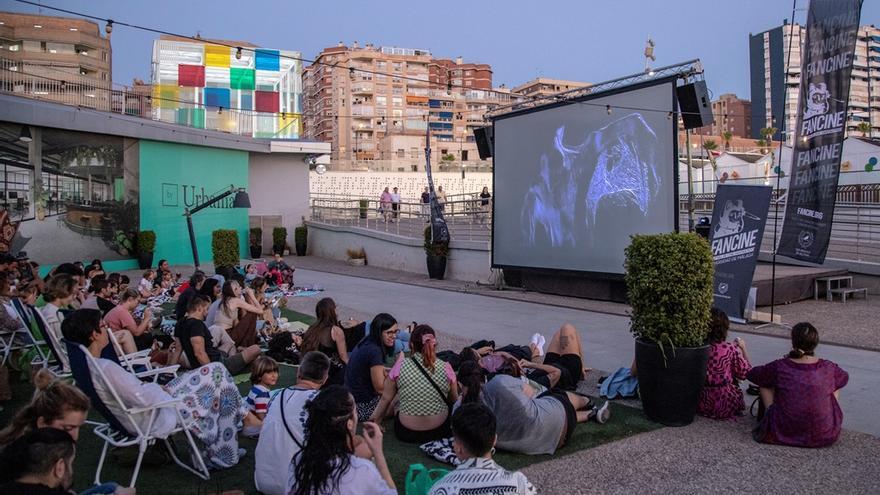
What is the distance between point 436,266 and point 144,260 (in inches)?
376

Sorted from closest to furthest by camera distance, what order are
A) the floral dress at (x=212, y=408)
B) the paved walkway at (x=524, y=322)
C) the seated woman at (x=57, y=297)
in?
the floral dress at (x=212, y=408), the paved walkway at (x=524, y=322), the seated woman at (x=57, y=297)

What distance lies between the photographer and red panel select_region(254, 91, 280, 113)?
29.3 metres

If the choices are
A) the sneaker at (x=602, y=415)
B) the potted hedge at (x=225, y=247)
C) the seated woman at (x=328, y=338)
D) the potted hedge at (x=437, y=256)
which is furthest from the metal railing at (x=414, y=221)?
the sneaker at (x=602, y=415)

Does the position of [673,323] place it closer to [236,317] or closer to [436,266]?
[236,317]

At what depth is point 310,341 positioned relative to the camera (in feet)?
22.4

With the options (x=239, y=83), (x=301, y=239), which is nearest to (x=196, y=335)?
(x=301, y=239)

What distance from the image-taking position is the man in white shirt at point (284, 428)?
3.98 meters

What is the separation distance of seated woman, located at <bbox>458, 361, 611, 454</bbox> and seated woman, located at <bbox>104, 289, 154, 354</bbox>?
13.5ft

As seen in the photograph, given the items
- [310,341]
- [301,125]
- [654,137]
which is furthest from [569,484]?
[301,125]

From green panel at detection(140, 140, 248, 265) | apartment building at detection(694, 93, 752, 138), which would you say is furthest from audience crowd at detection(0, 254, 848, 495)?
apartment building at detection(694, 93, 752, 138)

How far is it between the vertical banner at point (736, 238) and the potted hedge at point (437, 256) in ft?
29.7

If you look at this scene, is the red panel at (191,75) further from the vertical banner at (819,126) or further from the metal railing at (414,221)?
the vertical banner at (819,126)

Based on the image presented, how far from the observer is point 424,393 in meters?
5.32

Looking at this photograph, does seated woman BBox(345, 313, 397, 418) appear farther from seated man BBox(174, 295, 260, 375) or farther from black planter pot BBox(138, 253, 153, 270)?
black planter pot BBox(138, 253, 153, 270)
